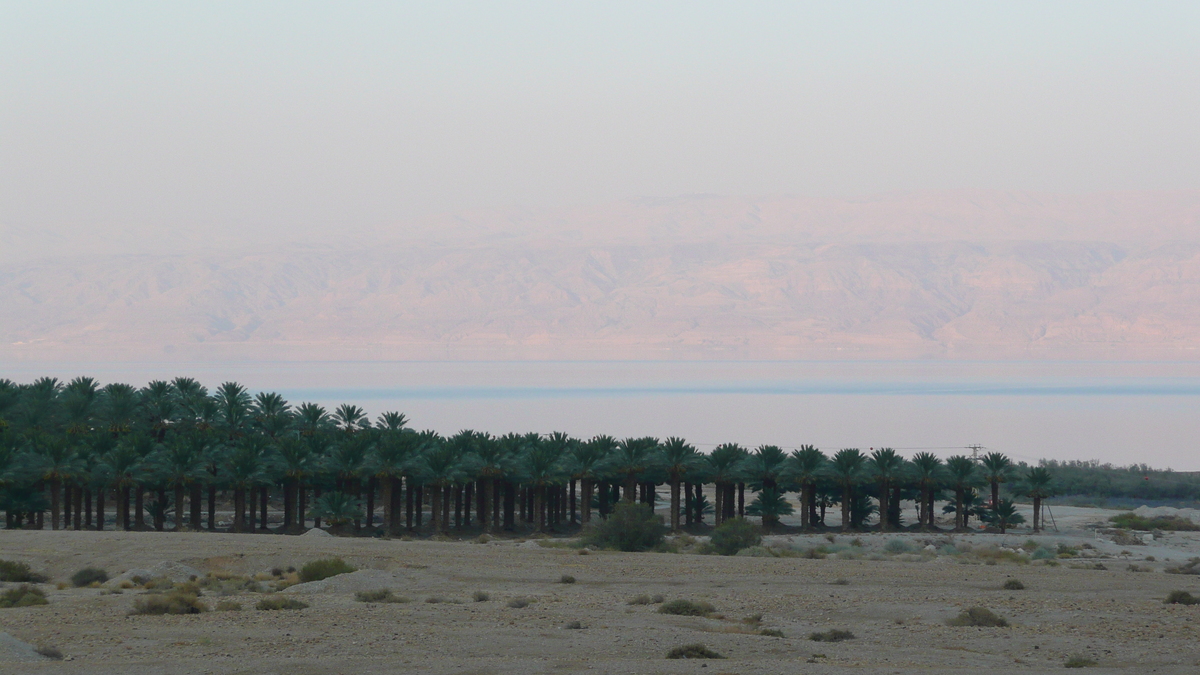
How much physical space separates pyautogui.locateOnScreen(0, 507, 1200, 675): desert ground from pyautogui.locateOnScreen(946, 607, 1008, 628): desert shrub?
34 cm

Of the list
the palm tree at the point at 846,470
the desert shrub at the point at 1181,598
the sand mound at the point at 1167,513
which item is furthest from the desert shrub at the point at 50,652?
the sand mound at the point at 1167,513

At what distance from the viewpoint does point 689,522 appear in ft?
186

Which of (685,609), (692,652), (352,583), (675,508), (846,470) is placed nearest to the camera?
(692,652)

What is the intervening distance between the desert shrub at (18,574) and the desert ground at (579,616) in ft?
1.88

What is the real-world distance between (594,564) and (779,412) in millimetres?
134695

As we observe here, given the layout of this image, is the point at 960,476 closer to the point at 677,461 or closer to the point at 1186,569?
the point at 677,461

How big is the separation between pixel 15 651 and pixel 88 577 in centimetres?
1162

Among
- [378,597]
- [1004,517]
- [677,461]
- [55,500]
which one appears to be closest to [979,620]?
[378,597]

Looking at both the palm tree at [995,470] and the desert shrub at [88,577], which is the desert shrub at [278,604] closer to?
the desert shrub at [88,577]

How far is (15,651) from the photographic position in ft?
51.2

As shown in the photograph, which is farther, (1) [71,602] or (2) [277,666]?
(1) [71,602]

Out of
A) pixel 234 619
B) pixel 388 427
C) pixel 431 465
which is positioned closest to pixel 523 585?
pixel 234 619

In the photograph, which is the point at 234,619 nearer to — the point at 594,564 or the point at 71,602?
the point at 71,602

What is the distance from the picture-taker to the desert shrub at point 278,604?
2042cm
